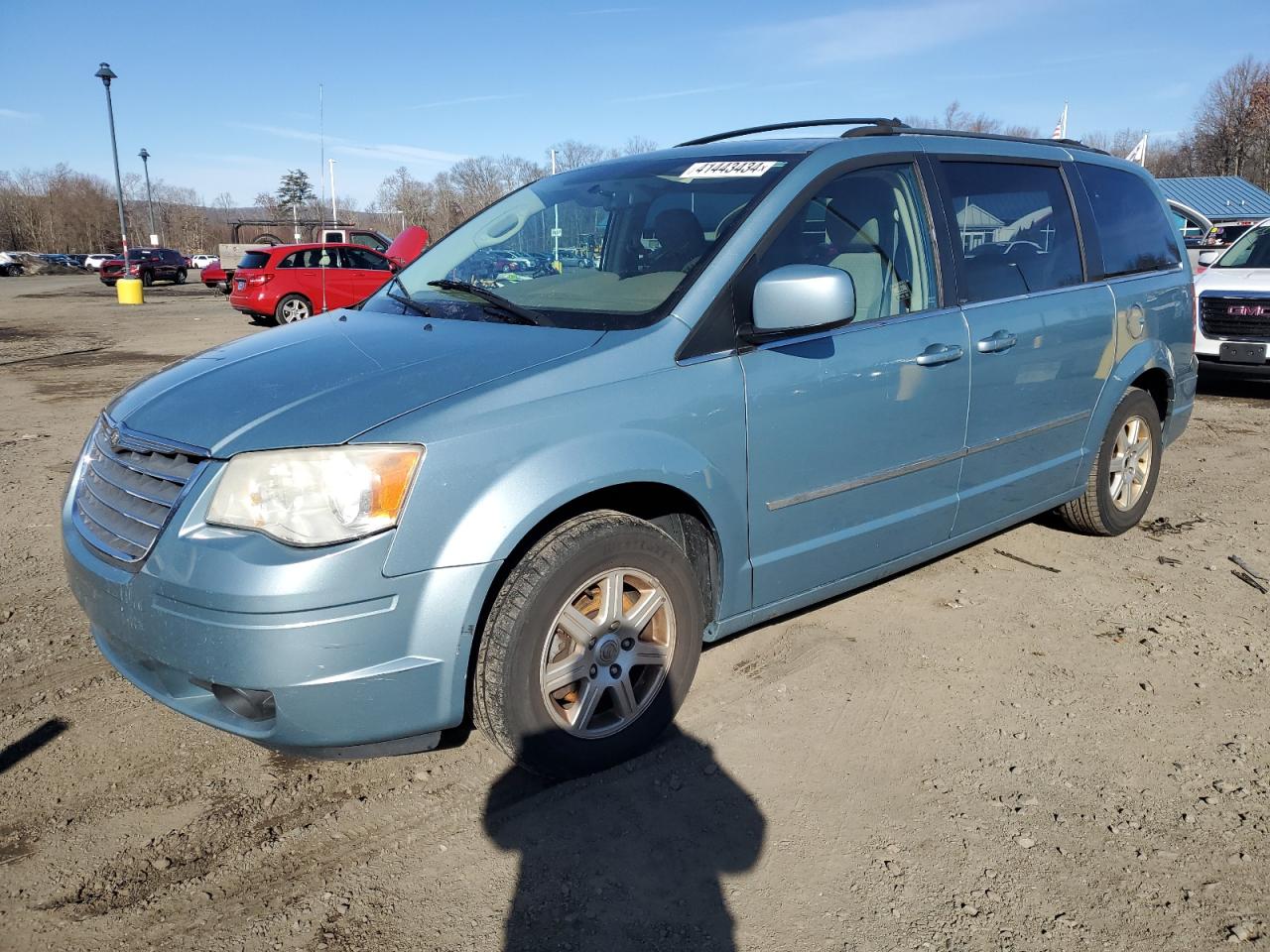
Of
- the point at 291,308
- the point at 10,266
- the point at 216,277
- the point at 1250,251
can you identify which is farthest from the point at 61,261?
the point at 1250,251

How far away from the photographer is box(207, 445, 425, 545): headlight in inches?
88.6

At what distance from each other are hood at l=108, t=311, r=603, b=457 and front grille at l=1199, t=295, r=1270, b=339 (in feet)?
28.1

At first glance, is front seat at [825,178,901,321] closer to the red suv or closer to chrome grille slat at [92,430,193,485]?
chrome grille slat at [92,430,193,485]

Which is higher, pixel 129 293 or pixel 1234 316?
pixel 129 293

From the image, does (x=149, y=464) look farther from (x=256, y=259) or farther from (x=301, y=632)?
(x=256, y=259)

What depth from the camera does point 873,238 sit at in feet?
11.2

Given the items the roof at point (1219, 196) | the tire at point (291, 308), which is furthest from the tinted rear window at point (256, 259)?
the roof at point (1219, 196)

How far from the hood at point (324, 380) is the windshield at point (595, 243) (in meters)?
0.21

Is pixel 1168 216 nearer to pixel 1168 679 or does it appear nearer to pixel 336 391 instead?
pixel 1168 679

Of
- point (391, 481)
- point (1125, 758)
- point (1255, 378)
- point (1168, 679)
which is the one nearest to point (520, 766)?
point (391, 481)

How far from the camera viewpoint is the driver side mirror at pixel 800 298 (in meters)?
2.76

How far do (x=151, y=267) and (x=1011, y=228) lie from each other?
146ft

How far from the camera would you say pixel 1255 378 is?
29.3 ft

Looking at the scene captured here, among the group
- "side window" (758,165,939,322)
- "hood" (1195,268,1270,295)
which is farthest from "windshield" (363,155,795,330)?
"hood" (1195,268,1270,295)
